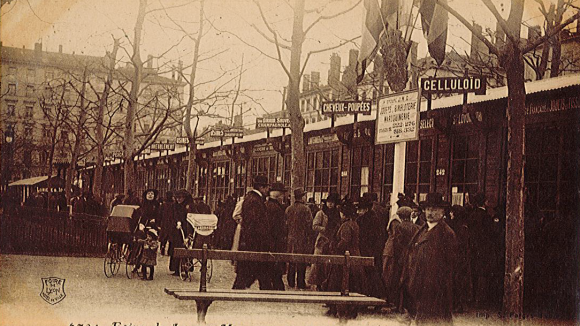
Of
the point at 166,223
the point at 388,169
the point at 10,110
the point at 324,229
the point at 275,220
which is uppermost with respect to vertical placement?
the point at 10,110

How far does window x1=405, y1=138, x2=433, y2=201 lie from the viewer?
14.2 m

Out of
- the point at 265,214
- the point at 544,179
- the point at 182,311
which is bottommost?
the point at 182,311

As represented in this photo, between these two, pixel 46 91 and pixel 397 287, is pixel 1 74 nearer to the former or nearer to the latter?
pixel 46 91

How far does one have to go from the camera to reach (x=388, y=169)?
15.7 metres

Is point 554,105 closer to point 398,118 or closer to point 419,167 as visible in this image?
point 398,118

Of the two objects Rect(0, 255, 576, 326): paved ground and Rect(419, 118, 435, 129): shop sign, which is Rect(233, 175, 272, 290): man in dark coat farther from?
Rect(419, 118, 435, 129): shop sign

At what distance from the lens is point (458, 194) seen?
1322 cm

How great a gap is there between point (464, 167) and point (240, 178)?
425 inches

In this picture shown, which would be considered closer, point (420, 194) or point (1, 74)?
point (1, 74)

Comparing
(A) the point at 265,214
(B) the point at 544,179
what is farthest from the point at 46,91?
(B) the point at 544,179

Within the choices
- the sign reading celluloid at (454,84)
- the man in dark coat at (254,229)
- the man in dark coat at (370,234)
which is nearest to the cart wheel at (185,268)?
the man in dark coat at (254,229)

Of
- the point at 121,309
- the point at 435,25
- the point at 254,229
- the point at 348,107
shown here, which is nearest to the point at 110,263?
the point at 121,309

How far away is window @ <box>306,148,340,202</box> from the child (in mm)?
5365

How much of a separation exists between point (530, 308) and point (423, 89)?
3.49m
